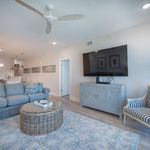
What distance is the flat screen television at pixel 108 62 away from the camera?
2.90m

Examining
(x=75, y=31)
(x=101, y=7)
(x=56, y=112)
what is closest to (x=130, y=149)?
(x=56, y=112)

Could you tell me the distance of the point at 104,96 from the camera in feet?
10.1

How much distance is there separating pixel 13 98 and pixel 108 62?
3.18 meters

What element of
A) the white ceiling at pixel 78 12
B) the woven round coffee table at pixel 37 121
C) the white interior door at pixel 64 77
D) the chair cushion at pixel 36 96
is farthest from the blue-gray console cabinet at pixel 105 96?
the white interior door at pixel 64 77

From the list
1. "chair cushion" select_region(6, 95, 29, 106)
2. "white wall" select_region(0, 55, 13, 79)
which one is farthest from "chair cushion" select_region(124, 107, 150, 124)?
"white wall" select_region(0, 55, 13, 79)

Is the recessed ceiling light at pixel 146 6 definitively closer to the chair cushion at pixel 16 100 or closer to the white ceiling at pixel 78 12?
the white ceiling at pixel 78 12

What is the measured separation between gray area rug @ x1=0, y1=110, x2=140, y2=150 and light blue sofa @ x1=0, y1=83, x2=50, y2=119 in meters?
0.40

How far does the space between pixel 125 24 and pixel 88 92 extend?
239cm

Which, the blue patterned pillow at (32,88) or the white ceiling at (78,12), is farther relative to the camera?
the blue patterned pillow at (32,88)

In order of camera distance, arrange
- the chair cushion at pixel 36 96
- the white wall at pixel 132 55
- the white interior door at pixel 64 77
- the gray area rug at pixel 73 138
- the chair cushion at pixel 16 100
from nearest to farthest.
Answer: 1. the gray area rug at pixel 73 138
2. the white wall at pixel 132 55
3. the chair cushion at pixel 16 100
4. the chair cushion at pixel 36 96
5. the white interior door at pixel 64 77

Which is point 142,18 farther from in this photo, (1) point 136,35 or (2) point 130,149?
(2) point 130,149

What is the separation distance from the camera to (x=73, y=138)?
1.88 metres

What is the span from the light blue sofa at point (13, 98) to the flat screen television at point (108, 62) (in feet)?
6.46

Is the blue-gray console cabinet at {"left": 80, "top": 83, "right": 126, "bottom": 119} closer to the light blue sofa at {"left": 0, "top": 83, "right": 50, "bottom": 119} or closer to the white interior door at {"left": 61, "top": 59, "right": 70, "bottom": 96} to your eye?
the light blue sofa at {"left": 0, "top": 83, "right": 50, "bottom": 119}
